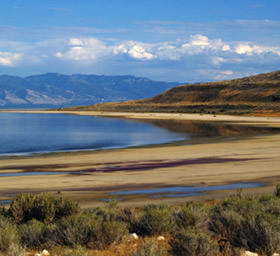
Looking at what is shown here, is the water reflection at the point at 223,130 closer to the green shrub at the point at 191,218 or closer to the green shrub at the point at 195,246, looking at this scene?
the green shrub at the point at 191,218

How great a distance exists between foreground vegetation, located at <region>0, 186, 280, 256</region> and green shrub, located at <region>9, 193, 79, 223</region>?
3 cm

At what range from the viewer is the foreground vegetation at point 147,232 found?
31.3ft

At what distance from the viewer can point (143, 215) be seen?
12.5 meters

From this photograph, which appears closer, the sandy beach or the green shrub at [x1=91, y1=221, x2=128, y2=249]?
the green shrub at [x1=91, y1=221, x2=128, y2=249]

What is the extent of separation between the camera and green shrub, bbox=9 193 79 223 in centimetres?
1321

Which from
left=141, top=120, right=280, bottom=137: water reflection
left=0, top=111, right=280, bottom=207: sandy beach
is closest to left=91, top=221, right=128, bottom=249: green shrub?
left=0, top=111, right=280, bottom=207: sandy beach

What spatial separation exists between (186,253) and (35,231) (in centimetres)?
352

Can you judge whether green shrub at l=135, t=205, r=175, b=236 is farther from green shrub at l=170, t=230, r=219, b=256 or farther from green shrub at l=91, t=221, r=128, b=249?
green shrub at l=170, t=230, r=219, b=256

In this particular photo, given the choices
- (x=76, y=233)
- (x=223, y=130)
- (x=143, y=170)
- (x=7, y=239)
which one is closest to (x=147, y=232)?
(x=76, y=233)

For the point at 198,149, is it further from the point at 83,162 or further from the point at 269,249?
the point at 269,249

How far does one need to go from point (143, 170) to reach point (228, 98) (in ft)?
457

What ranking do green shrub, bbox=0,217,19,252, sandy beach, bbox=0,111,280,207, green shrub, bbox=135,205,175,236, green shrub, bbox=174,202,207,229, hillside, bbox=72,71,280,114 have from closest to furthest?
1. green shrub, bbox=0,217,19,252
2. green shrub, bbox=135,205,175,236
3. green shrub, bbox=174,202,207,229
4. sandy beach, bbox=0,111,280,207
5. hillside, bbox=72,71,280,114

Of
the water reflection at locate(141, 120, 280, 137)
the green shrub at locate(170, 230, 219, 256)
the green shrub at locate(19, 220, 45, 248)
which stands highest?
the green shrub at locate(170, 230, 219, 256)

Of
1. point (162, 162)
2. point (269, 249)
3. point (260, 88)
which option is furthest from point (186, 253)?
point (260, 88)
